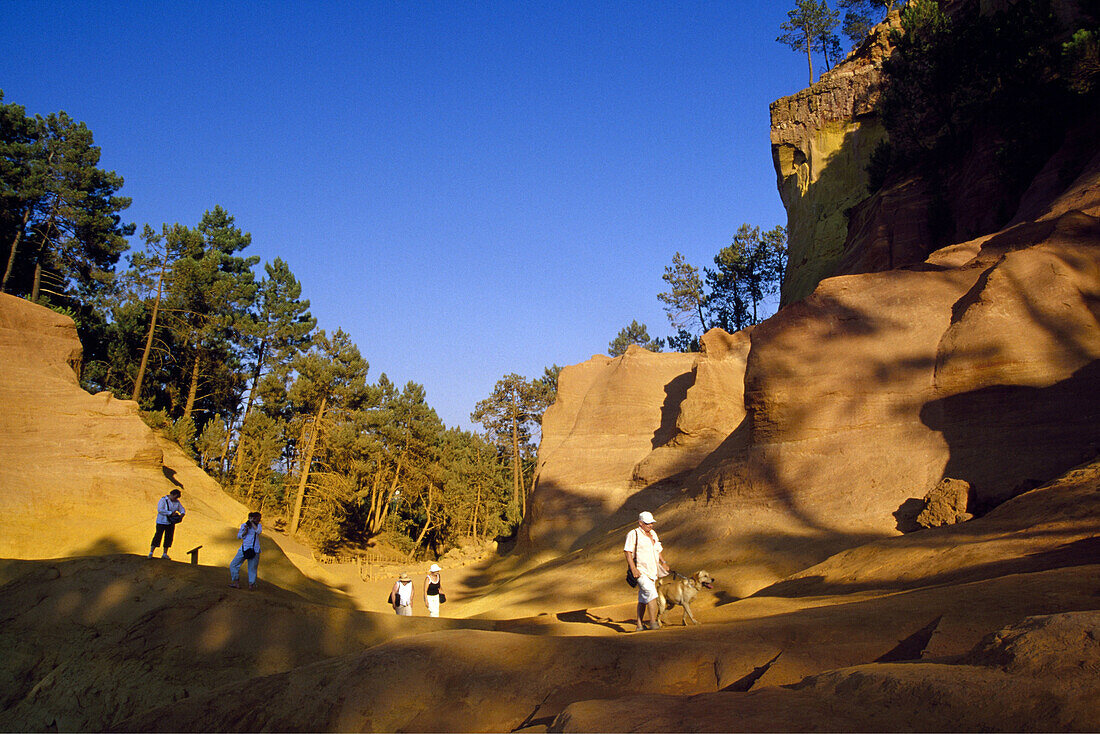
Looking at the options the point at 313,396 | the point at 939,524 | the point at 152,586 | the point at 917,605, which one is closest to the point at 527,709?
the point at 917,605

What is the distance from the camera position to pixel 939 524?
12.2 meters

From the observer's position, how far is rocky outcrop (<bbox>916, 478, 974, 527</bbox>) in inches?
477

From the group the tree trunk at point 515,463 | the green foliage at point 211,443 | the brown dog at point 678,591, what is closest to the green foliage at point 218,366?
the green foliage at point 211,443

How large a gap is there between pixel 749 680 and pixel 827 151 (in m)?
41.8

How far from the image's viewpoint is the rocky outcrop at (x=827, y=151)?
38.3m

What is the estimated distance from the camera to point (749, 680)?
18.8ft

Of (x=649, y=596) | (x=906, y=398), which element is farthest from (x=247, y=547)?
(x=906, y=398)

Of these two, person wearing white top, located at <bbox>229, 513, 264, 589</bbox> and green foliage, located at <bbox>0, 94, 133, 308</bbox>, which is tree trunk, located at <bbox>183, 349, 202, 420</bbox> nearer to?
green foliage, located at <bbox>0, 94, 133, 308</bbox>

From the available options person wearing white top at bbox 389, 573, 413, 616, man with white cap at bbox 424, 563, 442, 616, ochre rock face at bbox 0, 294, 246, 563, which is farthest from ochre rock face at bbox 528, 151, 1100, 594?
ochre rock face at bbox 0, 294, 246, 563

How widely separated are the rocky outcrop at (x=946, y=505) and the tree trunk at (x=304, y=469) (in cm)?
2952

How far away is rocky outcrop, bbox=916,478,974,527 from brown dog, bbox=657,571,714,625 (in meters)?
5.02

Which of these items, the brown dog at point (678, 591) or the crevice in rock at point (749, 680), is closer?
the crevice in rock at point (749, 680)

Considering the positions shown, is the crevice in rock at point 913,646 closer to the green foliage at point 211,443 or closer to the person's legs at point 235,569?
the person's legs at point 235,569

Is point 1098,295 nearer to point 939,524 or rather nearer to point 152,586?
point 939,524
